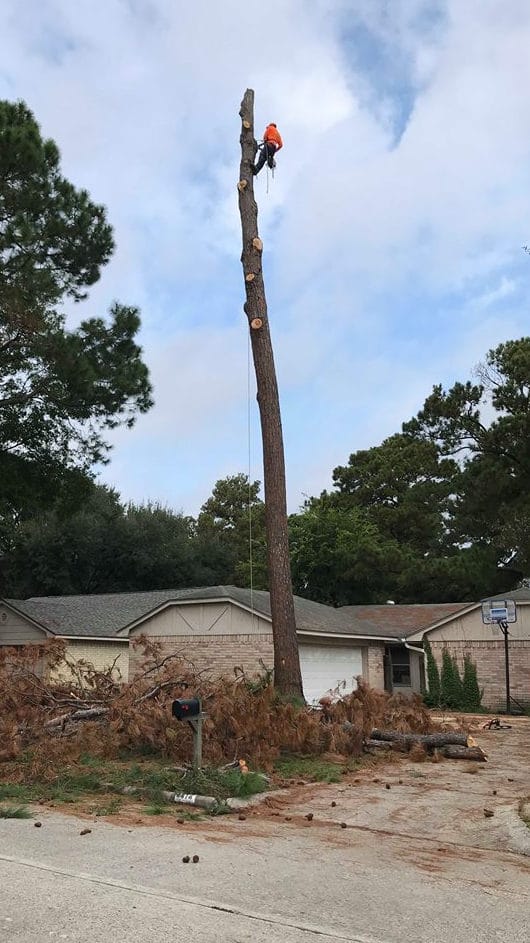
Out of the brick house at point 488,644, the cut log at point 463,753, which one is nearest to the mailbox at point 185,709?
the cut log at point 463,753

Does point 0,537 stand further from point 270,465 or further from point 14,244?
point 270,465

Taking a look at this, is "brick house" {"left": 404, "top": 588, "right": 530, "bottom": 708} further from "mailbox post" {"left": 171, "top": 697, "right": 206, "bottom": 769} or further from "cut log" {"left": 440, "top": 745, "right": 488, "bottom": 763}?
"mailbox post" {"left": 171, "top": 697, "right": 206, "bottom": 769}

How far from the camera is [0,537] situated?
124 ft

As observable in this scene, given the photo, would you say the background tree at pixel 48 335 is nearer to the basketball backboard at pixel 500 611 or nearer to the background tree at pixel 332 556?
the basketball backboard at pixel 500 611

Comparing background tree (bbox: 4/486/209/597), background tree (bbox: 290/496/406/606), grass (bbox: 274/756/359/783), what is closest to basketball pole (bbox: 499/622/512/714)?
grass (bbox: 274/756/359/783)

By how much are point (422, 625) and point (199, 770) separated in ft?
66.0

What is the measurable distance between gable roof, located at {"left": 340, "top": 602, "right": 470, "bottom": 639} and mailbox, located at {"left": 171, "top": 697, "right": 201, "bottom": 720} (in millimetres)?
17878

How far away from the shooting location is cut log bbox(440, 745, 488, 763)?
39.3 feet

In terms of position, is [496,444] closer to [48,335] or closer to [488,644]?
[488,644]

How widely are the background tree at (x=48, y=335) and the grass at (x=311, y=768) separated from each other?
1036cm

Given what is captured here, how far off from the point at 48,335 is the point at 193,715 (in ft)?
36.4

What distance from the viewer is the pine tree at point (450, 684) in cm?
2555

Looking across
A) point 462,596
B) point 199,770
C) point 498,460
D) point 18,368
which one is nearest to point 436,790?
point 199,770

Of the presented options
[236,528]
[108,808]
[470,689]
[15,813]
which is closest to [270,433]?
A: [108,808]
